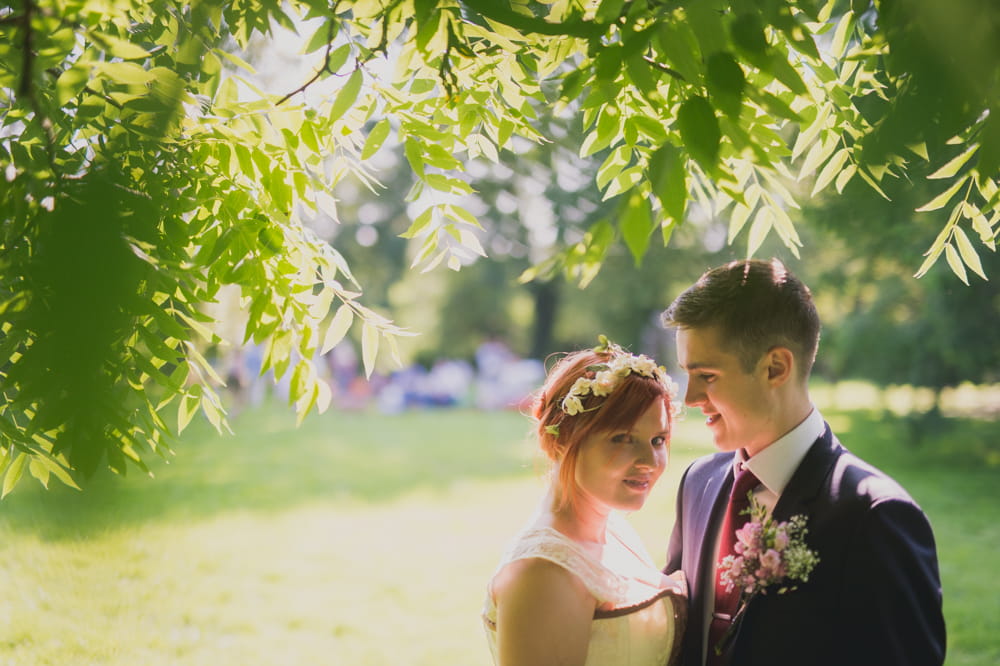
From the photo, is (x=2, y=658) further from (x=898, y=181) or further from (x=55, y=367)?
(x=898, y=181)

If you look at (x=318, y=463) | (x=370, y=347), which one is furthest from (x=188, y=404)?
(x=318, y=463)

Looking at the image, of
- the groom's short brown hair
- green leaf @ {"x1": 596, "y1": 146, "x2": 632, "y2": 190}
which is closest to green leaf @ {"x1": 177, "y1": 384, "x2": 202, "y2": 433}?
green leaf @ {"x1": 596, "y1": 146, "x2": 632, "y2": 190}

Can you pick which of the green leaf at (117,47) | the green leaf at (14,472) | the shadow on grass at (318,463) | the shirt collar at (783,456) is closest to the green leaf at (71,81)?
the green leaf at (117,47)

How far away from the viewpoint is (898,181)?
6.00ft

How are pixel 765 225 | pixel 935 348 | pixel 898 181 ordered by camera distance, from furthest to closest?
pixel 935 348 → pixel 765 225 → pixel 898 181

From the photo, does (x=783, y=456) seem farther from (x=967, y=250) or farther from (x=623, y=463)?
(x=967, y=250)

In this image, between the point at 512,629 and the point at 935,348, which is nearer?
Result: the point at 512,629

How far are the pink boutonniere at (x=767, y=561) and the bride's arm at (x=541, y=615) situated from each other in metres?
0.45

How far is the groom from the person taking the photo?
2230mm

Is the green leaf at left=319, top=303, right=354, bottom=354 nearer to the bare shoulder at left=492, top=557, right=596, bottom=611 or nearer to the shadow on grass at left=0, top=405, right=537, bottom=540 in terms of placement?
the bare shoulder at left=492, top=557, right=596, bottom=611

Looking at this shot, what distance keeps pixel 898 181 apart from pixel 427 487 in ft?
39.6

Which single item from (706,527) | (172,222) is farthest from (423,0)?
(706,527)

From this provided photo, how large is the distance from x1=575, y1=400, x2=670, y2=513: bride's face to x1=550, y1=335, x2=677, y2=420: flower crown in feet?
0.39

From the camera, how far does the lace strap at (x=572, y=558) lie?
2.68 meters
